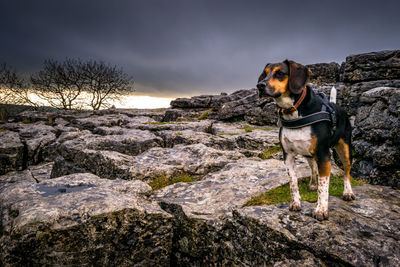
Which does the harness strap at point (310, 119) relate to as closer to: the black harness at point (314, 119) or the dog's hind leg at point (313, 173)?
the black harness at point (314, 119)

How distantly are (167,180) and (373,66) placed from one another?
39.9ft

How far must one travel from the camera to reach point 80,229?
3.67 metres

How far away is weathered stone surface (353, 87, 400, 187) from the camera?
6.64m

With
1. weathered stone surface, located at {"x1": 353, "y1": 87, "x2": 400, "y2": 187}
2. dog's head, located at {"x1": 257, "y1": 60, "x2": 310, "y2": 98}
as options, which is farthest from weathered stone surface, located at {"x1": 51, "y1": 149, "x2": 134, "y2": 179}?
weathered stone surface, located at {"x1": 353, "y1": 87, "x2": 400, "y2": 187}

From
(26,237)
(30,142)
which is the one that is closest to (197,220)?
(26,237)

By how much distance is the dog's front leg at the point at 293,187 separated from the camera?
412cm

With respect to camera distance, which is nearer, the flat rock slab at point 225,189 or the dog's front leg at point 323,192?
the dog's front leg at point 323,192

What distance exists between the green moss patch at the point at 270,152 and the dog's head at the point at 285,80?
20.9 feet

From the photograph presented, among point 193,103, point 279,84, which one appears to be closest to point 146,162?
point 279,84

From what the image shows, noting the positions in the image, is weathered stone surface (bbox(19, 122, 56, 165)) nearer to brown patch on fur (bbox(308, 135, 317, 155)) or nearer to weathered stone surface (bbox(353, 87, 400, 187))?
brown patch on fur (bbox(308, 135, 317, 155))

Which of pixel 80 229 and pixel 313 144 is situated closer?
pixel 80 229

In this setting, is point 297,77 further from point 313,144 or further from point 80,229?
point 80,229

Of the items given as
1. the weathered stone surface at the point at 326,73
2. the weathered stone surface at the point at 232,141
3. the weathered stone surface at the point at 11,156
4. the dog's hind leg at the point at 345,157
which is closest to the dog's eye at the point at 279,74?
the dog's hind leg at the point at 345,157

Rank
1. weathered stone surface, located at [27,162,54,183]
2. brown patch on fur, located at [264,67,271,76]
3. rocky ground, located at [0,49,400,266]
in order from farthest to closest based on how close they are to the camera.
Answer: weathered stone surface, located at [27,162,54,183] < brown patch on fur, located at [264,67,271,76] < rocky ground, located at [0,49,400,266]
